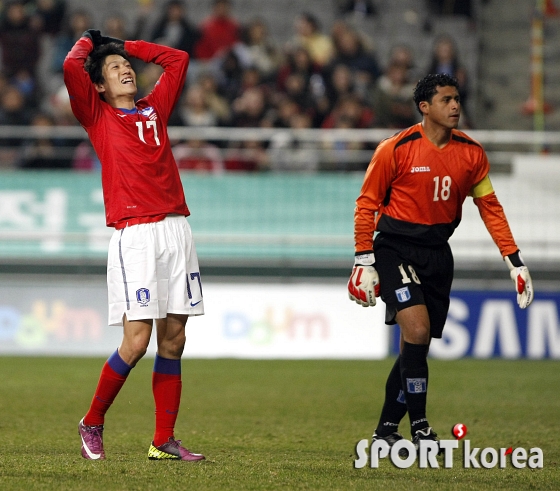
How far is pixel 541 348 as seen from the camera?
1377 cm

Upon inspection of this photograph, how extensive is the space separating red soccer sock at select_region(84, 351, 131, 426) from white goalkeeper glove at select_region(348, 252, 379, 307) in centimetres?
141

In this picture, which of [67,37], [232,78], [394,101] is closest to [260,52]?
[232,78]

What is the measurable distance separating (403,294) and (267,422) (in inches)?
83.5

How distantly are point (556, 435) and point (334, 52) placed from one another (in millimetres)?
10672

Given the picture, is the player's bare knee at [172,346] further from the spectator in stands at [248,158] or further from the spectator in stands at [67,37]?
the spectator in stands at [67,37]

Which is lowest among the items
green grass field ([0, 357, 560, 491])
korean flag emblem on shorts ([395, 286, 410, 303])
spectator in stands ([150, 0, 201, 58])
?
green grass field ([0, 357, 560, 491])

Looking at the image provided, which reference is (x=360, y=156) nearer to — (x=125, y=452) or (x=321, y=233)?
(x=321, y=233)

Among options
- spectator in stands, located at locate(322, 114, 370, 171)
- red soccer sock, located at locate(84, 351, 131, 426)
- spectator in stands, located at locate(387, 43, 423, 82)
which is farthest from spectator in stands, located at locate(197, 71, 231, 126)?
red soccer sock, located at locate(84, 351, 131, 426)

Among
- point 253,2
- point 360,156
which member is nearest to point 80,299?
point 360,156

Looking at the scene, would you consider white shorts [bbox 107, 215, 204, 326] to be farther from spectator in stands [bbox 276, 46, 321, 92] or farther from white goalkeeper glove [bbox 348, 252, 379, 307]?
spectator in stands [bbox 276, 46, 321, 92]

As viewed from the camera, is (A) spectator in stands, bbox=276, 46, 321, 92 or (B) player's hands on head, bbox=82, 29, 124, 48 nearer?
(B) player's hands on head, bbox=82, 29, 124, 48

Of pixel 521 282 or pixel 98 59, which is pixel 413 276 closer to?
pixel 521 282

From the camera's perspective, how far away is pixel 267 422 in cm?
Answer: 809

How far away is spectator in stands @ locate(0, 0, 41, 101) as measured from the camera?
17.7 metres
